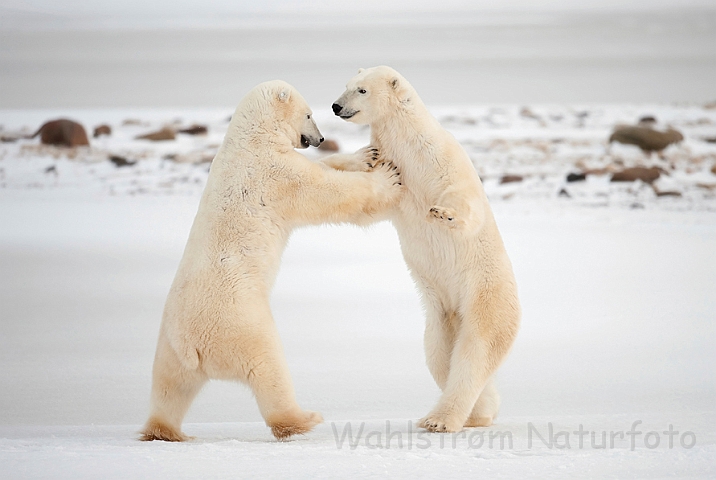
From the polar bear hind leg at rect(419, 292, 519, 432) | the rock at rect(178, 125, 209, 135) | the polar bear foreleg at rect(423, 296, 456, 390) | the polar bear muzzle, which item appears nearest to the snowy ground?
the polar bear hind leg at rect(419, 292, 519, 432)

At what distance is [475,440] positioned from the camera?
11.3ft

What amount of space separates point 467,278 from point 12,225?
7.38 metres

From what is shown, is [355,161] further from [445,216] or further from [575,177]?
[575,177]

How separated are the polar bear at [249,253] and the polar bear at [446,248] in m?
0.17

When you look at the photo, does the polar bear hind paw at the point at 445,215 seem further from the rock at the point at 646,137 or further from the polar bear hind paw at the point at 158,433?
the rock at the point at 646,137

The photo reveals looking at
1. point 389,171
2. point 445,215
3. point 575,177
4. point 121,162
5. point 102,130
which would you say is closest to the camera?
point 445,215

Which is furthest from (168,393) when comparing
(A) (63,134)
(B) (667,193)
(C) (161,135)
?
(C) (161,135)

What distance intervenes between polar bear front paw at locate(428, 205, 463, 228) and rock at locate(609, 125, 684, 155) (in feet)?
44.5

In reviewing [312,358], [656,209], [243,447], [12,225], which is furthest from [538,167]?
[243,447]

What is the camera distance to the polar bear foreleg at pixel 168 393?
11.6 feet

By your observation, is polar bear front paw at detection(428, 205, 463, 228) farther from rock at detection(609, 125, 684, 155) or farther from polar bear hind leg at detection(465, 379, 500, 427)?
rock at detection(609, 125, 684, 155)

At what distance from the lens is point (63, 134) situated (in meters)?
16.8

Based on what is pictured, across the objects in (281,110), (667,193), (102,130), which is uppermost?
(281,110)

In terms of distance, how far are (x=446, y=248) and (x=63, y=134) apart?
48.0 ft
